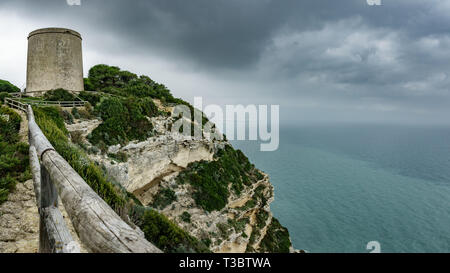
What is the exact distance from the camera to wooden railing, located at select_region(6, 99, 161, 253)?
139cm

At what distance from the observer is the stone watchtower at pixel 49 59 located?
67.5ft

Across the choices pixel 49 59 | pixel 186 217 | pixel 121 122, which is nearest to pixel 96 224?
pixel 121 122

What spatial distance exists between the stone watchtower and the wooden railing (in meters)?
23.6

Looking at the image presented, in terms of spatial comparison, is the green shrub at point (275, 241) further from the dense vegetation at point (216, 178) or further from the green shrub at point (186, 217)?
the green shrub at point (186, 217)

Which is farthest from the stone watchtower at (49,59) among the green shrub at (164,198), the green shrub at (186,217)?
the green shrub at (186,217)

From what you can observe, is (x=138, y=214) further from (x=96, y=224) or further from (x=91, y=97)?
(x=91, y=97)

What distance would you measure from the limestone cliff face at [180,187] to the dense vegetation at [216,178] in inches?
21.0

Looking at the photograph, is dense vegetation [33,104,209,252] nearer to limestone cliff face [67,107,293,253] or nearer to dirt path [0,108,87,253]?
dirt path [0,108,87,253]

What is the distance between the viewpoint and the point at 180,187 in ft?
65.5

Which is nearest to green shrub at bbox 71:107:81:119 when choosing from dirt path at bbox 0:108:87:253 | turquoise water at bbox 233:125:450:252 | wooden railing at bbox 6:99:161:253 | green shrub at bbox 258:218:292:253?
dirt path at bbox 0:108:87:253

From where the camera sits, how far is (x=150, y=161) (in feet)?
58.6

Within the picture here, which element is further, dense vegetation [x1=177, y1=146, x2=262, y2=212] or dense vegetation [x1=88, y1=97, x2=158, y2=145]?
dense vegetation [x1=177, y1=146, x2=262, y2=212]
